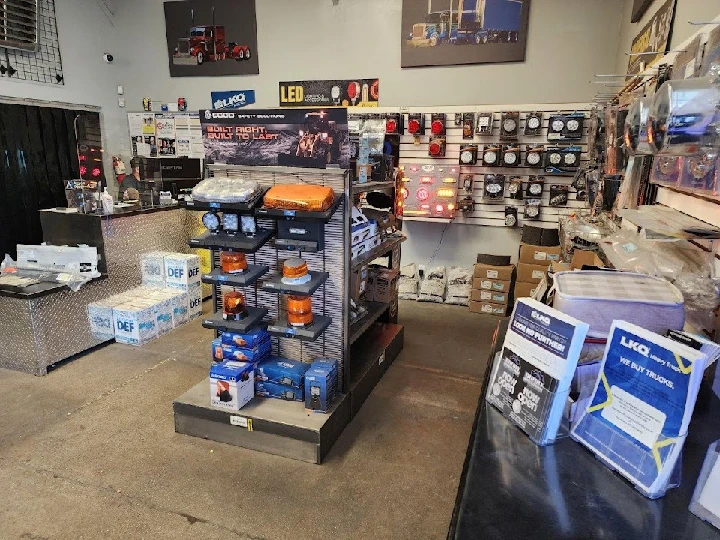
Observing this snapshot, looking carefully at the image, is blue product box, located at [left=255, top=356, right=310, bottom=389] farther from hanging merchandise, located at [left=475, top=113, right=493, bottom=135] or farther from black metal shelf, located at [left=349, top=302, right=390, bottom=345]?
hanging merchandise, located at [left=475, top=113, right=493, bottom=135]

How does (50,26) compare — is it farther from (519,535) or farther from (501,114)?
(519,535)

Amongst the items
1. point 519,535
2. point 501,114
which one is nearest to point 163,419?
point 519,535

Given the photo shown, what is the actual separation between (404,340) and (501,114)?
263 cm

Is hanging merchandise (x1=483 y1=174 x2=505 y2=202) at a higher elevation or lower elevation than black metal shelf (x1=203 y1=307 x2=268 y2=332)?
higher

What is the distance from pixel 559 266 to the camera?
10.1 ft

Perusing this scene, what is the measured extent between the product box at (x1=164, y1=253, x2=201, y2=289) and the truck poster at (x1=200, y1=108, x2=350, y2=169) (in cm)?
188

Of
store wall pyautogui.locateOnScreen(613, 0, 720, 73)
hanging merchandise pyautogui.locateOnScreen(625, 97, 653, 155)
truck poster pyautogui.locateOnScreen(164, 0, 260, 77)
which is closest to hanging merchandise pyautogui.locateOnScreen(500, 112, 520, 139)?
store wall pyautogui.locateOnScreen(613, 0, 720, 73)

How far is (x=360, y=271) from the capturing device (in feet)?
10.4

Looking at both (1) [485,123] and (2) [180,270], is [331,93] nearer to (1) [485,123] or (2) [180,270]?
(1) [485,123]

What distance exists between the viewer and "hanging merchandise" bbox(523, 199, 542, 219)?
484cm

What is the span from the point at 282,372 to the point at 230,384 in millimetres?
292

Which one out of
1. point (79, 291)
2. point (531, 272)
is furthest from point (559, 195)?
point (79, 291)

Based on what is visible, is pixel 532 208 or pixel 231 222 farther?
pixel 532 208

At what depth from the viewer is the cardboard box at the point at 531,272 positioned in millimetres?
4504
